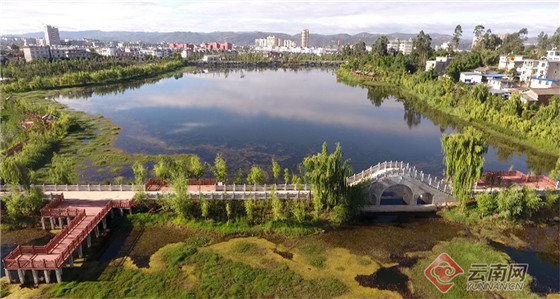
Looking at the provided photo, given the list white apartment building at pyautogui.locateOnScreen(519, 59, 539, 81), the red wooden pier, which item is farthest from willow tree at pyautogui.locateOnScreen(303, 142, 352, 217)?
white apartment building at pyautogui.locateOnScreen(519, 59, 539, 81)

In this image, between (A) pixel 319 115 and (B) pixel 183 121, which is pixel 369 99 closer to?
(A) pixel 319 115

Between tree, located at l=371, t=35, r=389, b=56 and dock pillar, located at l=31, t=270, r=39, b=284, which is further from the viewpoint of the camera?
tree, located at l=371, t=35, r=389, b=56

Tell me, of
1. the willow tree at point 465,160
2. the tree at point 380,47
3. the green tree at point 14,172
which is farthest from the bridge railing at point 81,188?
the tree at point 380,47

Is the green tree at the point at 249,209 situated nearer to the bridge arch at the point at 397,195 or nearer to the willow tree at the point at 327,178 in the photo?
the willow tree at the point at 327,178

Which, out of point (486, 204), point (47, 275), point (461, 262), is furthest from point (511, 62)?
point (47, 275)

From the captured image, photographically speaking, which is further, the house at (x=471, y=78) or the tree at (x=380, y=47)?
the tree at (x=380, y=47)

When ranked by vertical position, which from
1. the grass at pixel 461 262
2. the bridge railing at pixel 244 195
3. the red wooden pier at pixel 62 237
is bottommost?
the grass at pixel 461 262

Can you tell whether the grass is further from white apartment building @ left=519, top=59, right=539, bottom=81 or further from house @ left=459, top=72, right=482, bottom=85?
white apartment building @ left=519, top=59, right=539, bottom=81
